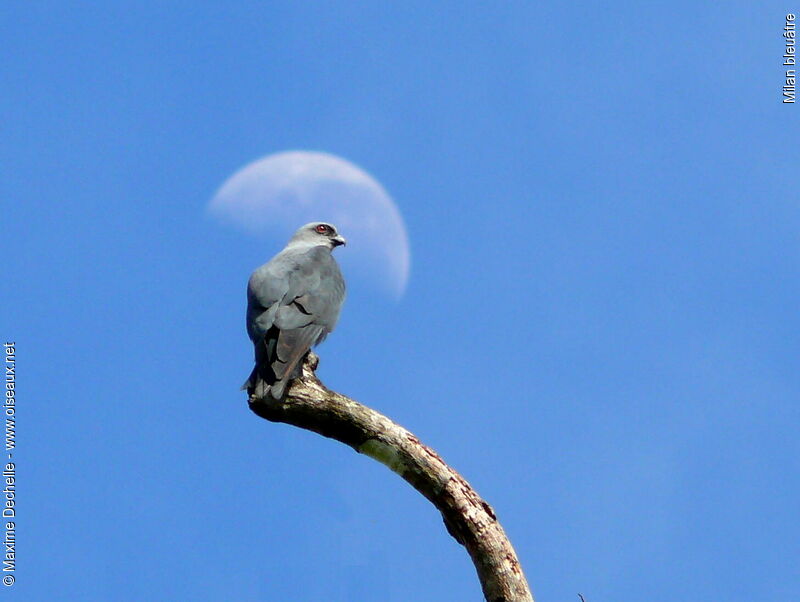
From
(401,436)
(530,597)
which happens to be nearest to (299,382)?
(401,436)

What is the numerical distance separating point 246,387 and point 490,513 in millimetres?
1867

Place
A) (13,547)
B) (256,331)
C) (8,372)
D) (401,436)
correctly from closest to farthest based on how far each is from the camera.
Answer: (401,436)
(256,331)
(13,547)
(8,372)

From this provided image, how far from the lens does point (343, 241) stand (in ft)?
35.4

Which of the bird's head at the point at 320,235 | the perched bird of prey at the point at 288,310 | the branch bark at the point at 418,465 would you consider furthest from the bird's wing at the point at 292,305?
the bird's head at the point at 320,235

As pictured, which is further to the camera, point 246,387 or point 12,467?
point 12,467

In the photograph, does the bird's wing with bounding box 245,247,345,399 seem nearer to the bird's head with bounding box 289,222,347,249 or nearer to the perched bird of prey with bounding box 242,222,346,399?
the perched bird of prey with bounding box 242,222,346,399

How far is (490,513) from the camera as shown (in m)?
5.59

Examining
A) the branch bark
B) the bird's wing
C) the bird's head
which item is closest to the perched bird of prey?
the bird's wing

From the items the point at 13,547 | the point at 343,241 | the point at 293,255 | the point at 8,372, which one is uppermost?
the point at 343,241

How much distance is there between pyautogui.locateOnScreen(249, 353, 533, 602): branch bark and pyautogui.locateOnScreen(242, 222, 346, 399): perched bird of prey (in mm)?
161

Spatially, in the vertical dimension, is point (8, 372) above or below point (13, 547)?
above

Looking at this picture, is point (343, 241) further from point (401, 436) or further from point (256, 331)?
point (401, 436)

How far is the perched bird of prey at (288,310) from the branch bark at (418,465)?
0.53 ft

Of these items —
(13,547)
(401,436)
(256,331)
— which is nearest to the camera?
(401,436)
